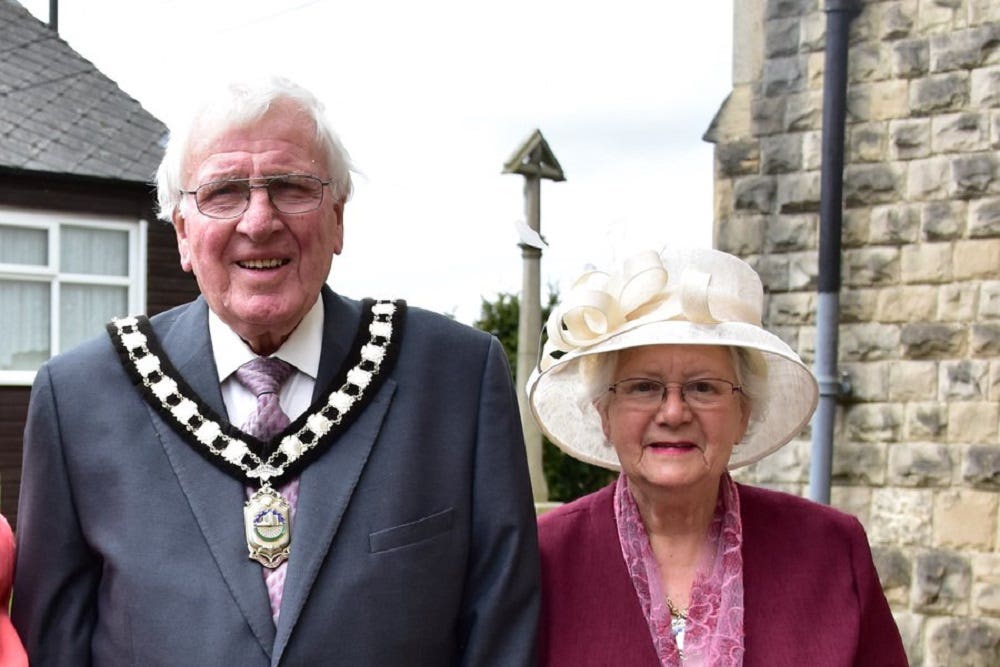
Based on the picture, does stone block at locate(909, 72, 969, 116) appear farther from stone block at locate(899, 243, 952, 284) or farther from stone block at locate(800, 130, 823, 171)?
stone block at locate(899, 243, 952, 284)

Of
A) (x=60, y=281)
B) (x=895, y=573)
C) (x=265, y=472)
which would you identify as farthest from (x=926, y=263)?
(x=60, y=281)

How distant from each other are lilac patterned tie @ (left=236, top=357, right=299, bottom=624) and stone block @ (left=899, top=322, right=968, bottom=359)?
432cm

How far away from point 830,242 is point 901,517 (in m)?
1.32

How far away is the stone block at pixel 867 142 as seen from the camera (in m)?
6.14

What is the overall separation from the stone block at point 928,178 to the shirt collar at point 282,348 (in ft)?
14.3

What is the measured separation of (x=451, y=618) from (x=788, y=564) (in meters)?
0.66


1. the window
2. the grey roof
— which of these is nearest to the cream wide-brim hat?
the grey roof

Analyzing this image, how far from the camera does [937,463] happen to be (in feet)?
19.4

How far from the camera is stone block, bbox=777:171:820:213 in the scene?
6.36 meters

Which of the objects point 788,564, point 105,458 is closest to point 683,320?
point 788,564

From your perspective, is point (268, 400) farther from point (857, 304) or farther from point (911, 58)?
point (911, 58)

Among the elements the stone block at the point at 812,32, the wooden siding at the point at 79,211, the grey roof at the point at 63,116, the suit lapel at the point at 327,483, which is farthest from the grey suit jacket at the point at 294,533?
the grey roof at the point at 63,116

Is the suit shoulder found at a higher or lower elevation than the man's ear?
lower

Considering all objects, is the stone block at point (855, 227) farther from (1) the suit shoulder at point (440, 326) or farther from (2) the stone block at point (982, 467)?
(1) the suit shoulder at point (440, 326)
